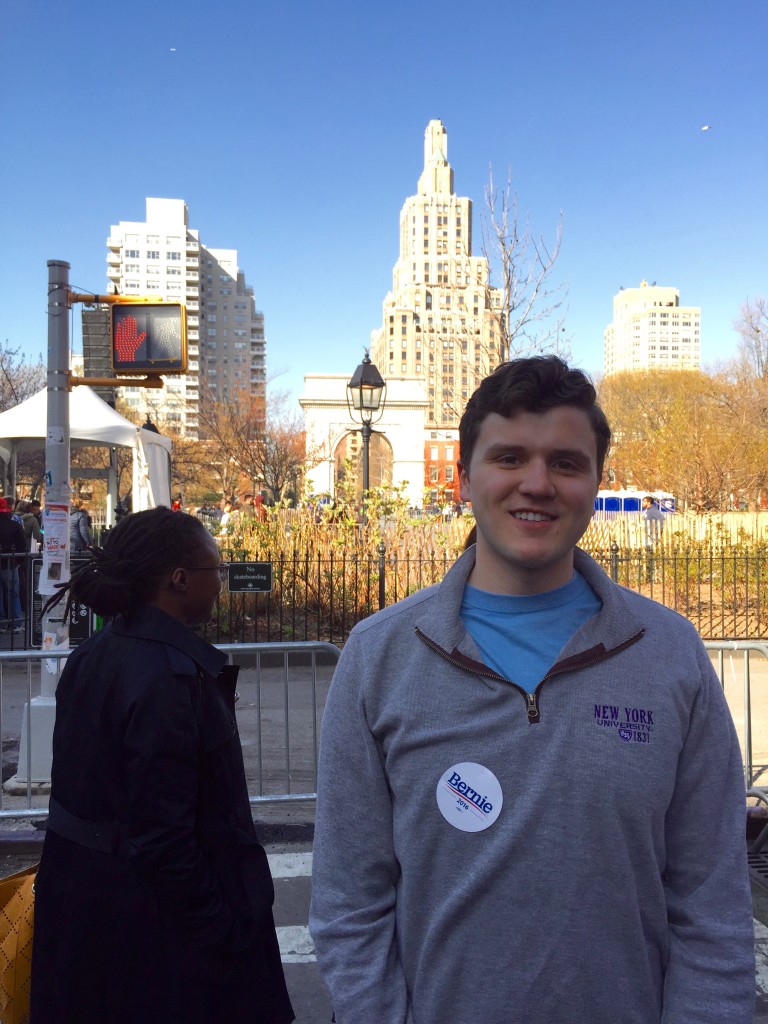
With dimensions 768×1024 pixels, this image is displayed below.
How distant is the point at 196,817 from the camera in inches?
88.4

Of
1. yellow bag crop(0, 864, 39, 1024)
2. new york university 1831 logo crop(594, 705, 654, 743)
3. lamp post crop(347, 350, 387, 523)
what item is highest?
lamp post crop(347, 350, 387, 523)

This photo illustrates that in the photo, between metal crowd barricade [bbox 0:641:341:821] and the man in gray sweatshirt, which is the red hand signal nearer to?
metal crowd barricade [bbox 0:641:341:821]

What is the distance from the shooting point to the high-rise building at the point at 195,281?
138375mm

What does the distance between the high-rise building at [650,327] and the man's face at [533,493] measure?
16761cm

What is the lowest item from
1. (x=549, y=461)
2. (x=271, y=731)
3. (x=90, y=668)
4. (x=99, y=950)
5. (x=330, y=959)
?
(x=271, y=731)

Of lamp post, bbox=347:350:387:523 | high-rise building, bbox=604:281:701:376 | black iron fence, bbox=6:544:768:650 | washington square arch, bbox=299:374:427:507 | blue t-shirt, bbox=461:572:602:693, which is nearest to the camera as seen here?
blue t-shirt, bbox=461:572:602:693

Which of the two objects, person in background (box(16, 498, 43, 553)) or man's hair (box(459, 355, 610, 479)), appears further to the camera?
person in background (box(16, 498, 43, 553))

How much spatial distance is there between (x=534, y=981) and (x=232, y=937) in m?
0.97

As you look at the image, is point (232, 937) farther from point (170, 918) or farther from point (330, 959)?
point (330, 959)

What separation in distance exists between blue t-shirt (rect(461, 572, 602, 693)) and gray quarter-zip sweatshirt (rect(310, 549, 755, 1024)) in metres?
0.04

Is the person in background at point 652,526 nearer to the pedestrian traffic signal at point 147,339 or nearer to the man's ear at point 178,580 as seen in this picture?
the pedestrian traffic signal at point 147,339

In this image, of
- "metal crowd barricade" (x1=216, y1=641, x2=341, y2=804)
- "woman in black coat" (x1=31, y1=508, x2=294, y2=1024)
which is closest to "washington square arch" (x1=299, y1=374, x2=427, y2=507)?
"metal crowd barricade" (x1=216, y1=641, x2=341, y2=804)

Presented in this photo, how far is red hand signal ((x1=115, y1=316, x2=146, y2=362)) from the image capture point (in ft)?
20.7

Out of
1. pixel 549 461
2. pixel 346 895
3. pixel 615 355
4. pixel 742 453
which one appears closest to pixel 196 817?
pixel 346 895
